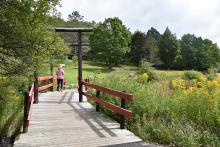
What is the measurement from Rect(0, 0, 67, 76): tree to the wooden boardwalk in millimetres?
1846

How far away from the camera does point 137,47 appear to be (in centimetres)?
8875

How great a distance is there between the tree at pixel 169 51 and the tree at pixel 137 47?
13.8 ft

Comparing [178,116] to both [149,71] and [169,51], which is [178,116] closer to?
[149,71]

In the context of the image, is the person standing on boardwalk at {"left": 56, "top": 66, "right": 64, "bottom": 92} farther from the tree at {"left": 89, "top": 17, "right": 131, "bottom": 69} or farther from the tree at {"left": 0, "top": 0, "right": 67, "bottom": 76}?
the tree at {"left": 89, "top": 17, "right": 131, "bottom": 69}

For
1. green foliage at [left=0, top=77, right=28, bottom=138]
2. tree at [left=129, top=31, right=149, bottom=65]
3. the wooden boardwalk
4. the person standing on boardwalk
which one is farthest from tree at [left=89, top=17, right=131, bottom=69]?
the wooden boardwalk

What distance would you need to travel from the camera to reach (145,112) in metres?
11.8

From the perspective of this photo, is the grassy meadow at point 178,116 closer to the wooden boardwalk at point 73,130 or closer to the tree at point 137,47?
the wooden boardwalk at point 73,130

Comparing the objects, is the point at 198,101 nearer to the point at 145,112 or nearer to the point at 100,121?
the point at 145,112

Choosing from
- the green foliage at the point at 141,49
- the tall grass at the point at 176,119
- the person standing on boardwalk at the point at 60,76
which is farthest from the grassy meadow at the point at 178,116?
the green foliage at the point at 141,49

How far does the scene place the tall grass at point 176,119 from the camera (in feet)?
30.5

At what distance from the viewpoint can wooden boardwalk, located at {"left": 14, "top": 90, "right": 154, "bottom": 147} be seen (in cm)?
952

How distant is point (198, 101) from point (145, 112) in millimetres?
1580

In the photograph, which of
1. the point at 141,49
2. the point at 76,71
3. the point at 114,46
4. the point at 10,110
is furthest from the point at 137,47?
the point at 10,110

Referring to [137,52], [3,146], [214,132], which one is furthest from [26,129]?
[137,52]
